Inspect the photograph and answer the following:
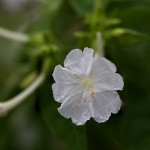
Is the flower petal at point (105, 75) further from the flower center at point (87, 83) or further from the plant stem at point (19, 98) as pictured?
the plant stem at point (19, 98)

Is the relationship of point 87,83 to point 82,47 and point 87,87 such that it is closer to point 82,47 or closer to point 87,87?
point 87,87

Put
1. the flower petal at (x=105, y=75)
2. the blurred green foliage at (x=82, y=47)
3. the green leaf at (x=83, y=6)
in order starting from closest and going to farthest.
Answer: the flower petal at (x=105, y=75)
the blurred green foliage at (x=82, y=47)
the green leaf at (x=83, y=6)

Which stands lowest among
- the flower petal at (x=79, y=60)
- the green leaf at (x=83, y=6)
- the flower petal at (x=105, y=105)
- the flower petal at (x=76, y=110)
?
the green leaf at (x=83, y=6)

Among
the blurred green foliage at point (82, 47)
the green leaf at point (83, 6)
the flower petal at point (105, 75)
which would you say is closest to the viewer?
the flower petal at point (105, 75)

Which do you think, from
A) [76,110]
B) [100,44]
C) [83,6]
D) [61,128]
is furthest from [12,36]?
[76,110]

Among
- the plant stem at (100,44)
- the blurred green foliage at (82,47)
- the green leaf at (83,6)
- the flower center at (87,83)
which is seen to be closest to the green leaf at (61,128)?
the blurred green foliage at (82,47)
